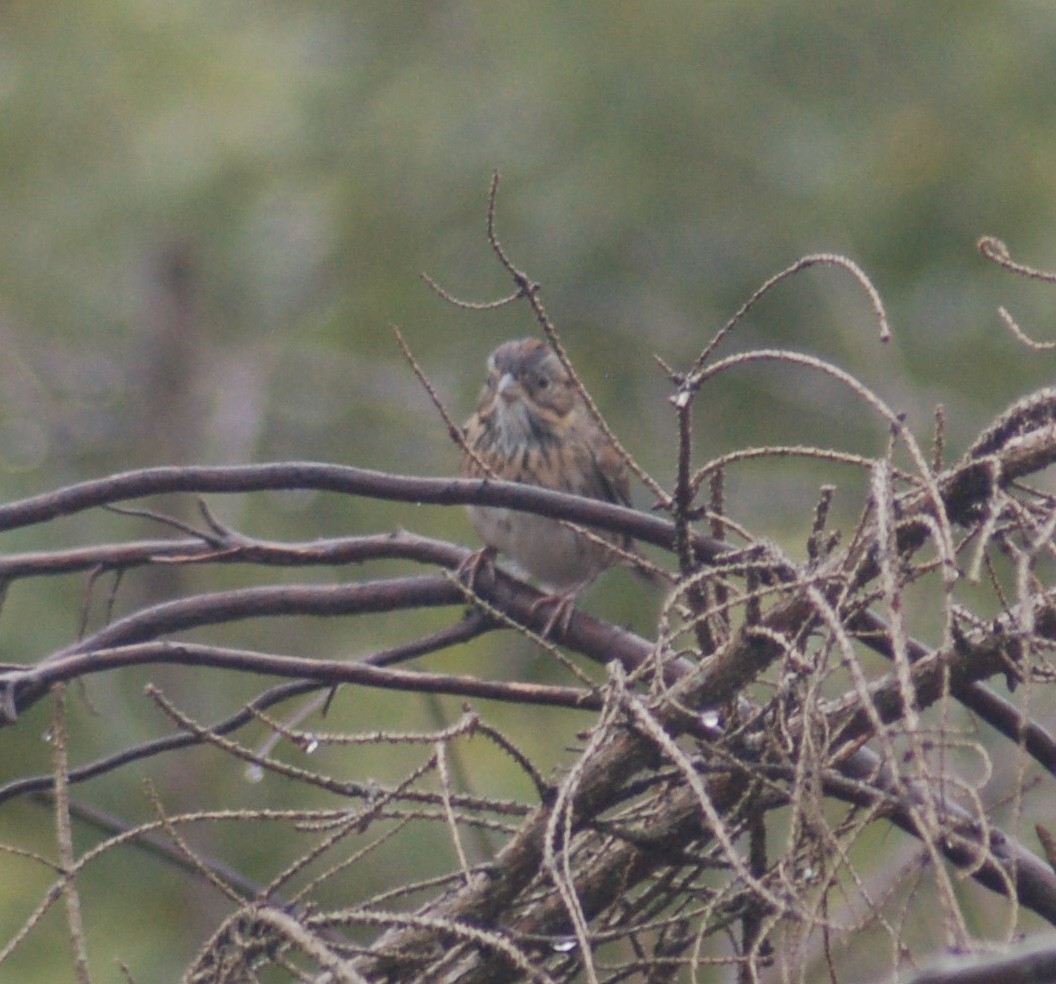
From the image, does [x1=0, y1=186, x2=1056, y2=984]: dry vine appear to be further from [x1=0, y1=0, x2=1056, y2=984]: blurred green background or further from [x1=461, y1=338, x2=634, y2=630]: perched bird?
[x1=0, y1=0, x2=1056, y2=984]: blurred green background

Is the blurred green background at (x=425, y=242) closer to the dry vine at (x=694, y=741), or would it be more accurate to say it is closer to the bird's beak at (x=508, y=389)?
the bird's beak at (x=508, y=389)

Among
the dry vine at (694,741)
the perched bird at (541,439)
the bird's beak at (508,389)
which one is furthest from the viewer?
the bird's beak at (508,389)

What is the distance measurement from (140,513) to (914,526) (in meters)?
0.91

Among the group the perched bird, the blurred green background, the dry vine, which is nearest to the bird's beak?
the perched bird

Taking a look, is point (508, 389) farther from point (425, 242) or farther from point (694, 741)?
point (425, 242)

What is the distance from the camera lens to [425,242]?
8.58m

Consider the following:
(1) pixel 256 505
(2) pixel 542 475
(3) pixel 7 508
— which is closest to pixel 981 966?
(3) pixel 7 508

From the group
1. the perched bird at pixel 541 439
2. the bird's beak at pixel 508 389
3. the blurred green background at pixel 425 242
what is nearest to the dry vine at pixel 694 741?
the perched bird at pixel 541 439

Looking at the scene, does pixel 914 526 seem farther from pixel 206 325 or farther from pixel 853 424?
pixel 206 325

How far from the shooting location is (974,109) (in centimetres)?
752

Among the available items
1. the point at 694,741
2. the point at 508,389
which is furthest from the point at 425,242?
the point at 694,741

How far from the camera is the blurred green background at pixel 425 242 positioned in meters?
7.19

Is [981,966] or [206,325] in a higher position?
[206,325]

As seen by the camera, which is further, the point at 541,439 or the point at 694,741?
the point at 541,439
